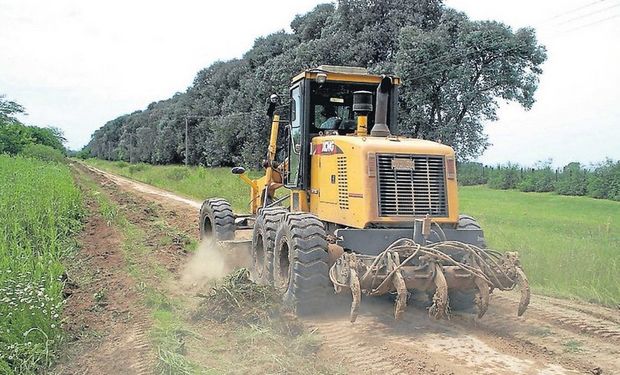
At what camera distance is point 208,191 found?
2595 cm

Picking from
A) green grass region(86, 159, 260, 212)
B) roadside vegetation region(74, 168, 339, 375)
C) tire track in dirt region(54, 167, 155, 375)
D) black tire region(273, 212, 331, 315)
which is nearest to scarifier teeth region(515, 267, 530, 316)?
black tire region(273, 212, 331, 315)

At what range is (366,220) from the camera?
22.5 ft

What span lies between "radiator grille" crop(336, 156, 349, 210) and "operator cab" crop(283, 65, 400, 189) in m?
0.90

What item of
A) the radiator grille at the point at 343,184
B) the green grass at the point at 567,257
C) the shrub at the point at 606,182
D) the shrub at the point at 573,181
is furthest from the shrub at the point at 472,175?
the radiator grille at the point at 343,184

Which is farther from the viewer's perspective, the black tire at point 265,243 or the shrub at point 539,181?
the shrub at point 539,181

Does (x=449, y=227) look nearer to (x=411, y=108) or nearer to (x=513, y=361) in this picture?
(x=513, y=361)

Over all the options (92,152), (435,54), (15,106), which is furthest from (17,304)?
(92,152)

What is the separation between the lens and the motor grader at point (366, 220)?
6.27m

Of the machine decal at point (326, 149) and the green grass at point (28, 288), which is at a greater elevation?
the machine decal at point (326, 149)

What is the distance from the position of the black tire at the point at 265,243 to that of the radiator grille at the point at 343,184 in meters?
0.93

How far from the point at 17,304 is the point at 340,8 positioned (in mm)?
22394

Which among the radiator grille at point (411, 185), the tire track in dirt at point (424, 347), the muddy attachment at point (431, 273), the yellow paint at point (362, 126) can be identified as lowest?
the tire track in dirt at point (424, 347)

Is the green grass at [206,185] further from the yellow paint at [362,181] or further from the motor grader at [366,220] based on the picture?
the yellow paint at [362,181]

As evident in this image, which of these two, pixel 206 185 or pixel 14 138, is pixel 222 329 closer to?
pixel 206 185
